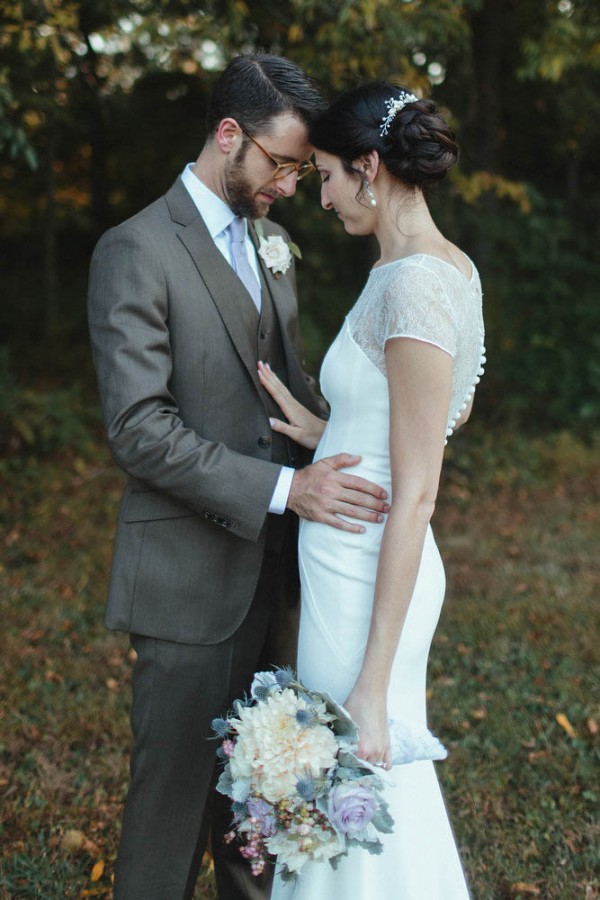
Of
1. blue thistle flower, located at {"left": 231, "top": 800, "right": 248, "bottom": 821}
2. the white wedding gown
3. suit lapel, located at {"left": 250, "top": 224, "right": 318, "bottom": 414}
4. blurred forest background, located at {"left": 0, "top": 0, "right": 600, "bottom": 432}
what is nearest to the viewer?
blue thistle flower, located at {"left": 231, "top": 800, "right": 248, "bottom": 821}

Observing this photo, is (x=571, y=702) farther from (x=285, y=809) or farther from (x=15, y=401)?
(x=15, y=401)

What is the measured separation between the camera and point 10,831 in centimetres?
326

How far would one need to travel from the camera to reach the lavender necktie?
2.54 m

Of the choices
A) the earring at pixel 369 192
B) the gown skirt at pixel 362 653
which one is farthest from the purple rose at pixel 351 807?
the earring at pixel 369 192

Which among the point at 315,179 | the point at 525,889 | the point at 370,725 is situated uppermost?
the point at 370,725

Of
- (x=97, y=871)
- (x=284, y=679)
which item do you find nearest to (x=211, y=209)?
(x=284, y=679)

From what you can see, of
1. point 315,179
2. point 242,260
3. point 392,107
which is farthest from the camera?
point 315,179

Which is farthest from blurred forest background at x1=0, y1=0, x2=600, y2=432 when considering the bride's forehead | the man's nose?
the bride's forehead

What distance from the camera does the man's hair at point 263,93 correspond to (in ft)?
7.96

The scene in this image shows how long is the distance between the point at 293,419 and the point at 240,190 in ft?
2.11

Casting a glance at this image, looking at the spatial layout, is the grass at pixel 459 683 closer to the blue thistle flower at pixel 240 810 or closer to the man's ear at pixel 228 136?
the blue thistle flower at pixel 240 810

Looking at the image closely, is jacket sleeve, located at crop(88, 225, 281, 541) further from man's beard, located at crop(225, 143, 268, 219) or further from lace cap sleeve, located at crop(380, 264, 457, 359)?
lace cap sleeve, located at crop(380, 264, 457, 359)

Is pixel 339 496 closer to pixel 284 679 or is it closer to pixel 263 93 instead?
pixel 284 679

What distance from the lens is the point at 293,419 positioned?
2541mm
